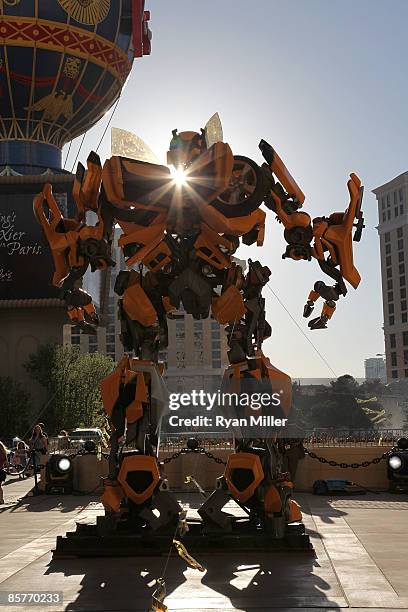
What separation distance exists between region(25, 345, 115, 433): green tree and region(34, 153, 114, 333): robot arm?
3166 centimetres

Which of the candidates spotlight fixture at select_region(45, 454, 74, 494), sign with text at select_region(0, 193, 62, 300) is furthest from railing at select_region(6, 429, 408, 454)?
sign with text at select_region(0, 193, 62, 300)

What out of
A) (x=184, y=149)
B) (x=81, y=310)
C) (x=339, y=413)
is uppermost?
(x=184, y=149)

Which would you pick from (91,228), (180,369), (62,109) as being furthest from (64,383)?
(180,369)

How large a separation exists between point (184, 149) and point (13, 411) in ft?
105

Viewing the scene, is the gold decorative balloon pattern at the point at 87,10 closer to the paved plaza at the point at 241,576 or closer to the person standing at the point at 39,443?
the person standing at the point at 39,443

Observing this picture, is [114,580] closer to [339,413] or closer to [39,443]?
[39,443]

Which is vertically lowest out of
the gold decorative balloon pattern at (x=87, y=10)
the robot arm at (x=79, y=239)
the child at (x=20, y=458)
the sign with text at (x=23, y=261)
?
the child at (x=20, y=458)

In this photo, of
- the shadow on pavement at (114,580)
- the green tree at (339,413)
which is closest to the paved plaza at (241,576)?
the shadow on pavement at (114,580)

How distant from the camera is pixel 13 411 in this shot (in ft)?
127

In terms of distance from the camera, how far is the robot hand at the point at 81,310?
362 inches

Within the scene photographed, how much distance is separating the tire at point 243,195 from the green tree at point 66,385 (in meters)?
32.4

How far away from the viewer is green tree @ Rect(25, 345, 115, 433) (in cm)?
4003

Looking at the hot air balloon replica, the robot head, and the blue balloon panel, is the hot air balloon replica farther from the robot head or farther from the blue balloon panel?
the robot head

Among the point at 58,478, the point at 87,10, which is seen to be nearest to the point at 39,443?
the point at 58,478
